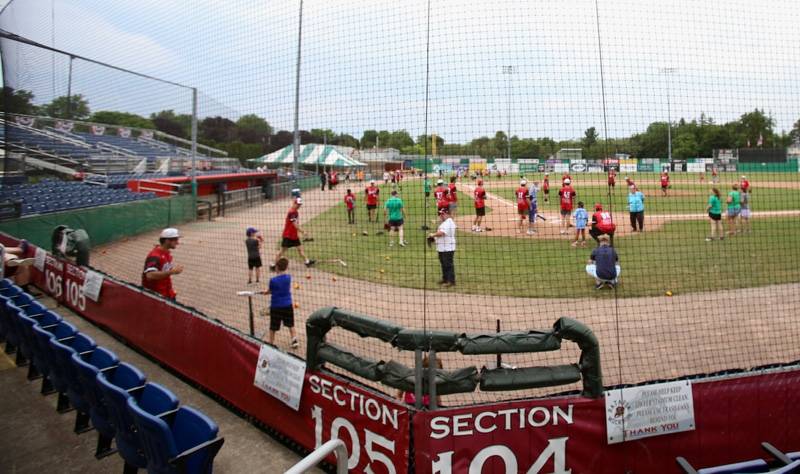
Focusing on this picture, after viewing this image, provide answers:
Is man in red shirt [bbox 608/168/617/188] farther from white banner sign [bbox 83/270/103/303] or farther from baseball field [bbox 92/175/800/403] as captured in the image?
white banner sign [bbox 83/270/103/303]

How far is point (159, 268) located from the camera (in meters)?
6.43

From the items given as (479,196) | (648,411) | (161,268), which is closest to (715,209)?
(479,196)

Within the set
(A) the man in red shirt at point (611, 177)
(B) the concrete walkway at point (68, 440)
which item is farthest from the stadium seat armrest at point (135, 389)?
(A) the man in red shirt at point (611, 177)

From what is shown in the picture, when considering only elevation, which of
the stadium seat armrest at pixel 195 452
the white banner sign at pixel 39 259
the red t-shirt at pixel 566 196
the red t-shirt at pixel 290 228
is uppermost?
the red t-shirt at pixel 566 196

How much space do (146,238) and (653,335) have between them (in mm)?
15149

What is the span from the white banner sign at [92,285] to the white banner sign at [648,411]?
24.0 feet

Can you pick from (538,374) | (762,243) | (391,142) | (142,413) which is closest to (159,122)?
(391,142)

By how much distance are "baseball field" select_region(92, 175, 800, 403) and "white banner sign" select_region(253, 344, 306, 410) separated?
1305 mm

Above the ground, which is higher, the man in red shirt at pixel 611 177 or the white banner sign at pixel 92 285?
the man in red shirt at pixel 611 177

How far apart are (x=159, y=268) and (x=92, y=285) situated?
6.76 feet

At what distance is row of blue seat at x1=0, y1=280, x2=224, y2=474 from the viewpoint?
3197 millimetres

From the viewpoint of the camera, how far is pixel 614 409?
3613 millimetres

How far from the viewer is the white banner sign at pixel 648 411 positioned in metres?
3.62

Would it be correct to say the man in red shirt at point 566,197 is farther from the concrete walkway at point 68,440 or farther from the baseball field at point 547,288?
the concrete walkway at point 68,440
